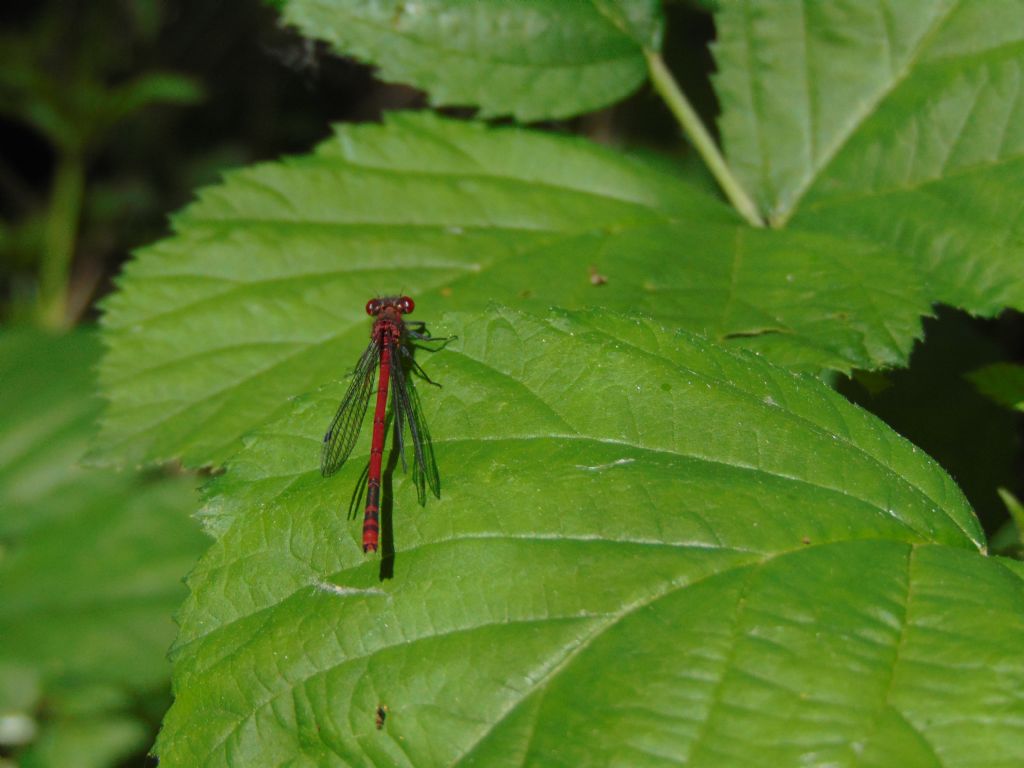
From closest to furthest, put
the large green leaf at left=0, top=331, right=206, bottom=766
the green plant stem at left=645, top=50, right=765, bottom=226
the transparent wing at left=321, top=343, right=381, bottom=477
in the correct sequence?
the transparent wing at left=321, top=343, right=381, bottom=477
the green plant stem at left=645, top=50, right=765, bottom=226
the large green leaf at left=0, top=331, right=206, bottom=766

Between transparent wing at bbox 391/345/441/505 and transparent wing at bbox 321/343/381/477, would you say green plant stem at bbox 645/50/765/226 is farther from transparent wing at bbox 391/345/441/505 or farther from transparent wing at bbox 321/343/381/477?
transparent wing at bbox 321/343/381/477

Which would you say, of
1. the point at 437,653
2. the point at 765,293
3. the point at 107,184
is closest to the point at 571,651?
the point at 437,653

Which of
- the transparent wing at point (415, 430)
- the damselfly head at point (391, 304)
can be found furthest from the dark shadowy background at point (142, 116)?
the transparent wing at point (415, 430)

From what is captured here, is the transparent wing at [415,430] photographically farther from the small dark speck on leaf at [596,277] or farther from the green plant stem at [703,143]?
the green plant stem at [703,143]

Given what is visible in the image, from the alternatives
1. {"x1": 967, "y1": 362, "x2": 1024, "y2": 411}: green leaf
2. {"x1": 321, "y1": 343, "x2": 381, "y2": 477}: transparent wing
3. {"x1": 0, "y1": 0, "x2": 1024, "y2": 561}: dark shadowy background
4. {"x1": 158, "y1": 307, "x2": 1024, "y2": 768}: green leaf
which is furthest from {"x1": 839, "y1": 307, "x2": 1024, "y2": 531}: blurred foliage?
{"x1": 0, "y1": 0, "x2": 1024, "y2": 561}: dark shadowy background

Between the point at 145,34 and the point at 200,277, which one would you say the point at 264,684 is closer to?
the point at 200,277

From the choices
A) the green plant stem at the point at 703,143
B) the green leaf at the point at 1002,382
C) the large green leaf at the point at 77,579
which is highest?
the green plant stem at the point at 703,143
